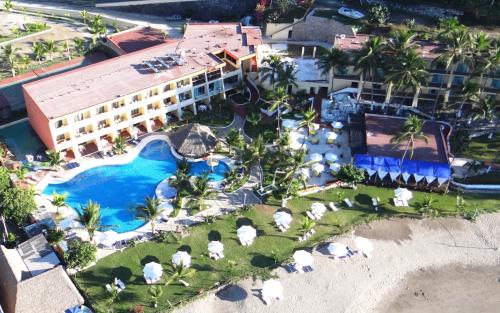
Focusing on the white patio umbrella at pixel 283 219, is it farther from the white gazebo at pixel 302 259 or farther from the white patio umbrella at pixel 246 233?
the white gazebo at pixel 302 259

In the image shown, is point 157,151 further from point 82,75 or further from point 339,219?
point 339,219

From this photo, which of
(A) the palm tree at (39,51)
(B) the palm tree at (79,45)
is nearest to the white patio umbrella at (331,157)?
(B) the palm tree at (79,45)

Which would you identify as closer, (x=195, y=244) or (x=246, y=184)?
(x=195, y=244)

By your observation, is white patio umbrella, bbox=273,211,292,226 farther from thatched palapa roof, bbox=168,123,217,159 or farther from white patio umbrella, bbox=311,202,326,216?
thatched palapa roof, bbox=168,123,217,159

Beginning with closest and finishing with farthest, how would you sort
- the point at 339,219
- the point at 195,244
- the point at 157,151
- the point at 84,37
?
the point at 195,244 < the point at 339,219 < the point at 157,151 < the point at 84,37

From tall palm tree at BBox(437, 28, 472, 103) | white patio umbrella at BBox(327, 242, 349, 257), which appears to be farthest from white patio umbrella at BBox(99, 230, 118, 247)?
tall palm tree at BBox(437, 28, 472, 103)

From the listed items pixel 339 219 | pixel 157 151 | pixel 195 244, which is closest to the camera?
pixel 195 244

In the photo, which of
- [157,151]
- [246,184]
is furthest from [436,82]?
[157,151]
